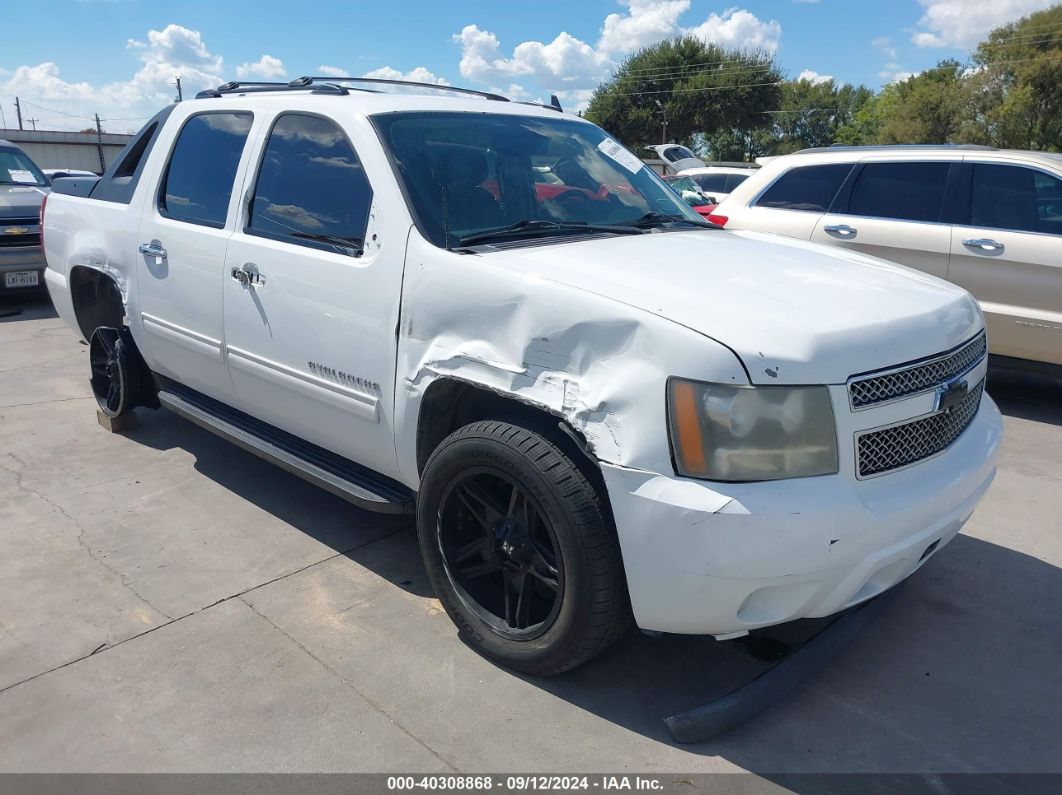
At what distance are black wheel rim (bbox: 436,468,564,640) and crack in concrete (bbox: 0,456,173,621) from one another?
1.19 meters

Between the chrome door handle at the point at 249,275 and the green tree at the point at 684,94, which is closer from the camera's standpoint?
the chrome door handle at the point at 249,275

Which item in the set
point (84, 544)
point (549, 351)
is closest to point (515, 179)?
point (549, 351)

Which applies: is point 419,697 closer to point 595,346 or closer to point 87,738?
point 87,738

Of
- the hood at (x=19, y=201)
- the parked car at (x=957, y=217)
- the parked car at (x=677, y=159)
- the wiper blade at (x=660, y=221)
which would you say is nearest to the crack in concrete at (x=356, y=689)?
the wiper blade at (x=660, y=221)

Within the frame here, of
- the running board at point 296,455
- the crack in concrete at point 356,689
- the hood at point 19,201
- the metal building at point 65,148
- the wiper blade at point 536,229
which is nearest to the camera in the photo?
the crack in concrete at point 356,689

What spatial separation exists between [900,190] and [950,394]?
429 cm

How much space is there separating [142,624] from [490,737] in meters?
1.50

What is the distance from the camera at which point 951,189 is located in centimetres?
616

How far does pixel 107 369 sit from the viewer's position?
524 centimetres

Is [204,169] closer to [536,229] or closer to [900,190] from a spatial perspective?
[536,229]

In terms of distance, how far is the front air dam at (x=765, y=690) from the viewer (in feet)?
8.43

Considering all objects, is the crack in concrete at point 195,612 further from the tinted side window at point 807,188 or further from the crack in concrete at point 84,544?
the tinted side window at point 807,188

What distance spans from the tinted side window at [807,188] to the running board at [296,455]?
463cm

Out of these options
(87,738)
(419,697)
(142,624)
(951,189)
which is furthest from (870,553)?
(951,189)
